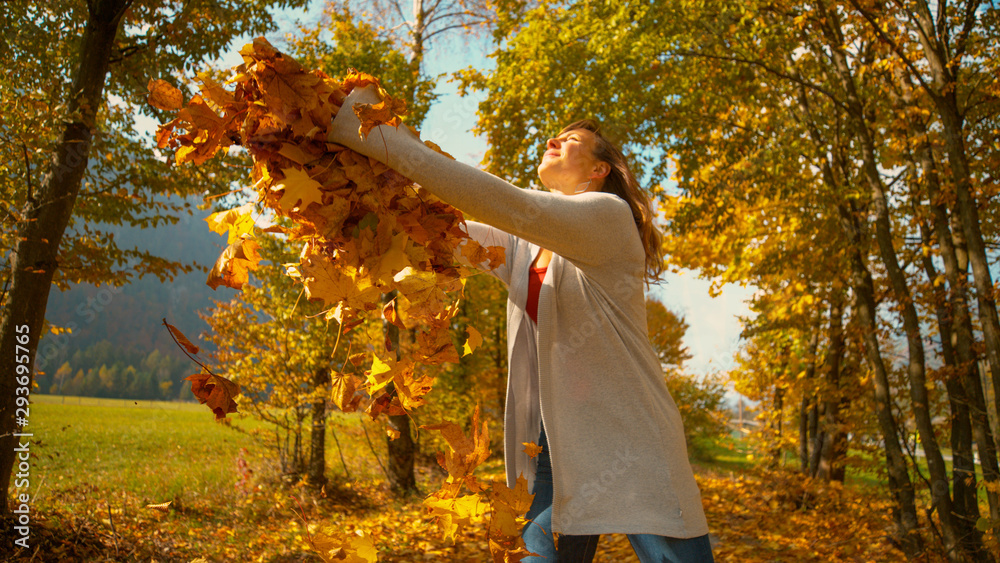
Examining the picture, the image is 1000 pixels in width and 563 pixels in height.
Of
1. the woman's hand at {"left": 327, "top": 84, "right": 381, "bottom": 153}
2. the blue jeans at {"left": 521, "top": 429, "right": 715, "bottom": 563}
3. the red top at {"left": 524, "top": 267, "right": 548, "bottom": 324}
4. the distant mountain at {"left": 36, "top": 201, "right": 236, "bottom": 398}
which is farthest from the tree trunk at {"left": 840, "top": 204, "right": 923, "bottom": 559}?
the distant mountain at {"left": 36, "top": 201, "right": 236, "bottom": 398}

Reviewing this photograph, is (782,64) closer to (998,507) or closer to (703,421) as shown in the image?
(998,507)

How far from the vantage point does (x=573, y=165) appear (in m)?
1.83

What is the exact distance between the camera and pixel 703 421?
14.9 metres

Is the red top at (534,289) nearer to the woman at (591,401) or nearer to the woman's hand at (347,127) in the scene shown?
the woman at (591,401)

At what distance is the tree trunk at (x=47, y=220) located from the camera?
3977 millimetres

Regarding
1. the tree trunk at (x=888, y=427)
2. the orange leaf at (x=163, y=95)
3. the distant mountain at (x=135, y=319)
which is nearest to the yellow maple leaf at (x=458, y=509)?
the orange leaf at (x=163, y=95)

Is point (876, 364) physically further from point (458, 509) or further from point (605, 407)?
point (458, 509)

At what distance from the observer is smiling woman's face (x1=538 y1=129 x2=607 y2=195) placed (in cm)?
183

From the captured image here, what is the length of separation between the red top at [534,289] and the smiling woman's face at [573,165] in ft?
0.94

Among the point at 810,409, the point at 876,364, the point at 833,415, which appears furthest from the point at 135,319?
the point at 876,364

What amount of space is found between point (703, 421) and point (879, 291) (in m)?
10.2

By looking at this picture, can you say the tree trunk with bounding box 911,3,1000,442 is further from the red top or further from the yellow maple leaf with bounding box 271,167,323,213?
the yellow maple leaf with bounding box 271,167,323,213

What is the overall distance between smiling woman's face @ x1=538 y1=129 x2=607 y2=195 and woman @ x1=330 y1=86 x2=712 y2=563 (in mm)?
265

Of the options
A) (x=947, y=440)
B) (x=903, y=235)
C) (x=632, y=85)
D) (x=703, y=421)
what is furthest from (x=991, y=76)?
(x=703, y=421)
